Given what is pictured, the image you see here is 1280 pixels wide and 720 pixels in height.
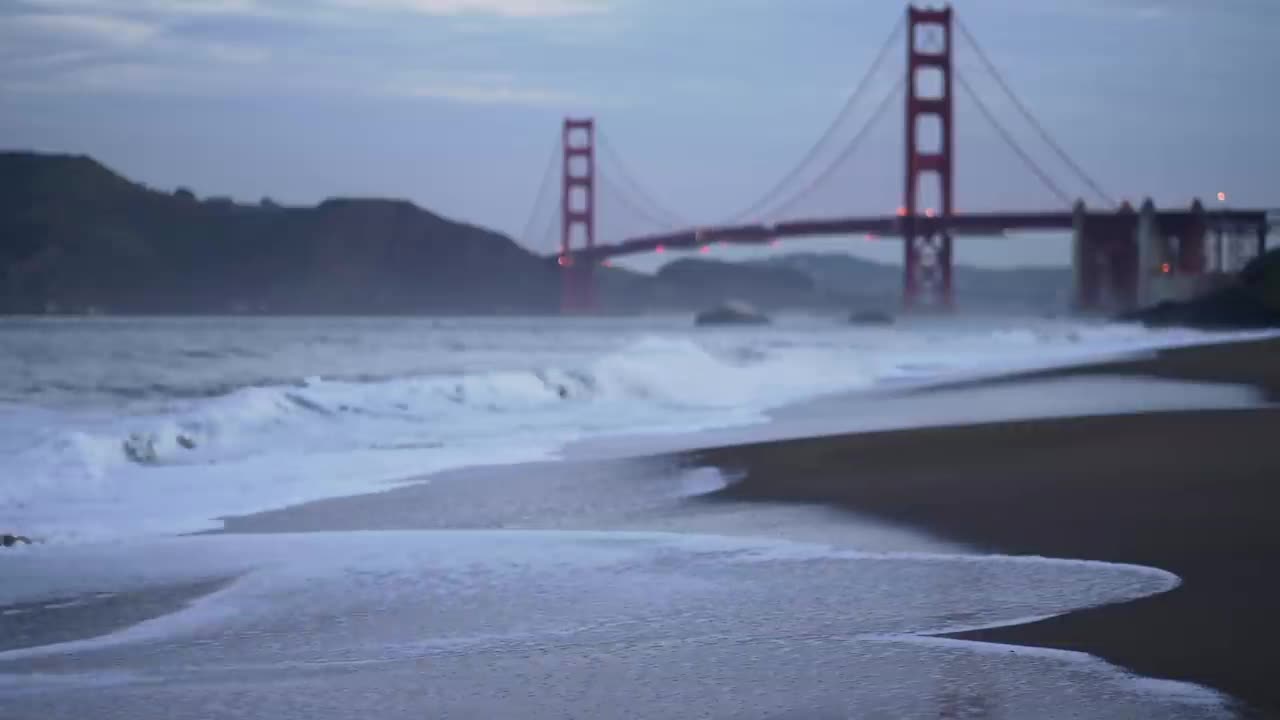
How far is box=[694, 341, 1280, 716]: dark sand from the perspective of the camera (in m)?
3.03

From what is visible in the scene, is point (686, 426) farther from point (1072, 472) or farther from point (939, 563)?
point (939, 563)

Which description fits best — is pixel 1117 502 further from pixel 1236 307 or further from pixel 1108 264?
pixel 1108 264

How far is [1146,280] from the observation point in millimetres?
46312

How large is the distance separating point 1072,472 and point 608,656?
3.23m

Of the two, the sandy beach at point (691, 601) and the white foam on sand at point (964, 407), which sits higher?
the sandy beach at point (691, 601)

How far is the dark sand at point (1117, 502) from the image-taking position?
3.03m

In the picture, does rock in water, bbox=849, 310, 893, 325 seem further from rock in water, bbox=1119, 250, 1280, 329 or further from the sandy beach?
the sandy beach

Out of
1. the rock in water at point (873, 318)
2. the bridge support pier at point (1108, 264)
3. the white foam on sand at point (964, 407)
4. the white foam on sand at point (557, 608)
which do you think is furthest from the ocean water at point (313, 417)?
the rock in water at point (873, 318)

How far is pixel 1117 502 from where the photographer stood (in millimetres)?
4965

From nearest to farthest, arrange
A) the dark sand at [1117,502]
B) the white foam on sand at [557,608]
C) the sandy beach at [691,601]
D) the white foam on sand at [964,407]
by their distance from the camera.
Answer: the sandy beach at [691,601], the white foam on sand at [557,608], the dark sand at [1117,502], the white foam on sand at [964,407]

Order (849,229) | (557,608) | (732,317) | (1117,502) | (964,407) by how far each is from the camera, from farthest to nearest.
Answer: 1. (732,317)
2. (849,229)
3. (964,407)
4. (1117,502)
5. (557,608)

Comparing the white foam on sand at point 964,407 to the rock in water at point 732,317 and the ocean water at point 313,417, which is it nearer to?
the ocean water at point 313,417

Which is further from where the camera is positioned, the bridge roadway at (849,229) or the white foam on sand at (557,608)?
the bridge roadway at (849,229)

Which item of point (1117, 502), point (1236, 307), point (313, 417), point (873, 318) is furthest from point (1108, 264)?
point (1117, 502)
